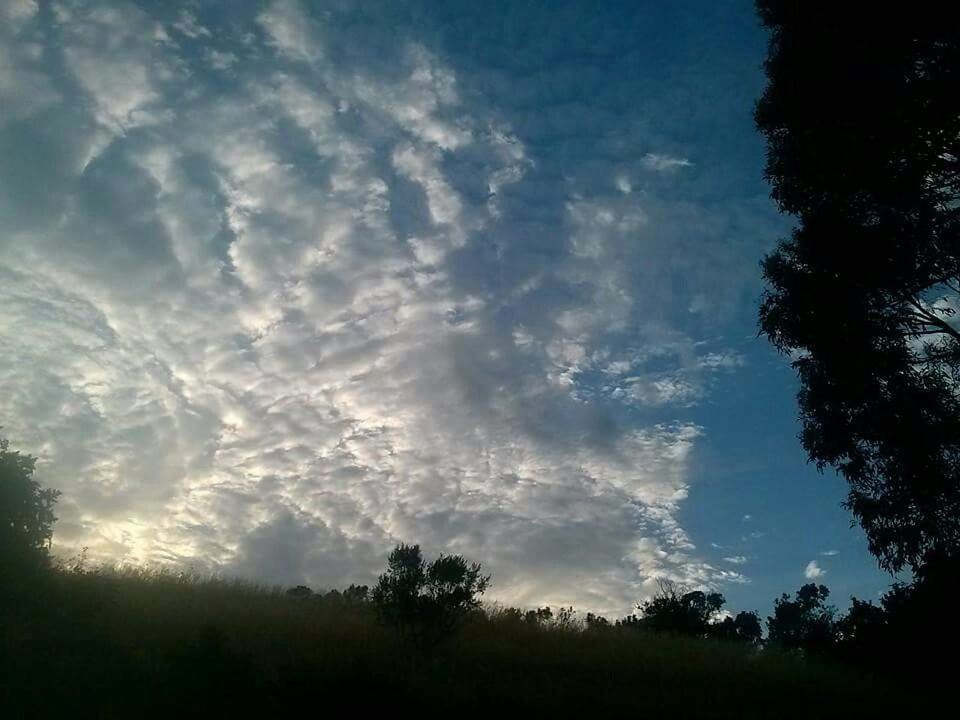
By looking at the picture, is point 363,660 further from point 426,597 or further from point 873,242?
point 873,242

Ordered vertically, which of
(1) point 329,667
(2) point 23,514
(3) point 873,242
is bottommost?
(1) point 329,667

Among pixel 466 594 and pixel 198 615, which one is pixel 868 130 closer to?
pixel 466 594

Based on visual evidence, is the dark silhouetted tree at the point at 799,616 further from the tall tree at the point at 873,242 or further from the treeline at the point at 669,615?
the tall tree at the point at 873,242

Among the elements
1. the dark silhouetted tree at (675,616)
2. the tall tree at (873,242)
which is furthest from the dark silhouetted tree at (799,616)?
the tall tree at (873,242)

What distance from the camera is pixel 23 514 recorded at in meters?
18.3

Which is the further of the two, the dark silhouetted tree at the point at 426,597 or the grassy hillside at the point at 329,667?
the dark silhouetted tree at the point at 426,597

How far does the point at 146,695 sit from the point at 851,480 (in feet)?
46.5

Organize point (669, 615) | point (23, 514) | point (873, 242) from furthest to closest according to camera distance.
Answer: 1. point (669, 615)
2. point (23, 514)
3. point (873, 242)

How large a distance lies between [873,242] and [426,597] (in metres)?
12.7

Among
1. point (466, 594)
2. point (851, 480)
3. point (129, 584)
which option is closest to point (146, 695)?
point (466, 594)

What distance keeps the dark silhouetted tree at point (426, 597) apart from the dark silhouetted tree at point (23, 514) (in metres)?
9.41

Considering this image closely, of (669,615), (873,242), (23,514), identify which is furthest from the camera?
(669,615)

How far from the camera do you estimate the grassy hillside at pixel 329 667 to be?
10609mm

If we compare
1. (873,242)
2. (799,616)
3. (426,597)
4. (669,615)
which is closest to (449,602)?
(426,597)
